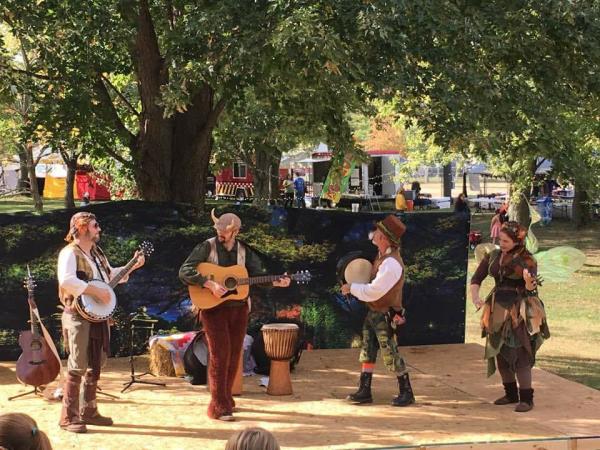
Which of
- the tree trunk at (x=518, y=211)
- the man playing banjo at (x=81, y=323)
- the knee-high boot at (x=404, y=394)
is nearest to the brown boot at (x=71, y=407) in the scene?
the man playing banjo at (x=81, y=323)

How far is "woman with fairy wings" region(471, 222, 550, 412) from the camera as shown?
330 inches

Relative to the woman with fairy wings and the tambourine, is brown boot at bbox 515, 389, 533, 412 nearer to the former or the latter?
the woman with fairy wings

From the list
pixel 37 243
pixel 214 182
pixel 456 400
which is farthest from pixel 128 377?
pixel 214 182

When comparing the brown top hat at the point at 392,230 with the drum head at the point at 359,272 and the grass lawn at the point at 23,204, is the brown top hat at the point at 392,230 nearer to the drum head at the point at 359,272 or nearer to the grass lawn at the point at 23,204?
the drum head at the point at 359,272

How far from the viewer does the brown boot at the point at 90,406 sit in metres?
7.80

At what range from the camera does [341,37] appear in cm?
940

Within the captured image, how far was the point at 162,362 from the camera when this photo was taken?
10078mm

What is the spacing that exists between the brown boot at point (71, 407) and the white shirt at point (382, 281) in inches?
105

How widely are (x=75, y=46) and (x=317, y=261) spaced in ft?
13.5

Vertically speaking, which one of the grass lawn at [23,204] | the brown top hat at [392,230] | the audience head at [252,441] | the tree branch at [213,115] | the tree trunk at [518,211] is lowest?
the audience head at [252,441]

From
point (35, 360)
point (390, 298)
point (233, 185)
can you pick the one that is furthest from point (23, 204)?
point (390, 298)

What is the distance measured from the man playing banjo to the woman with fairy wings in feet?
11.4

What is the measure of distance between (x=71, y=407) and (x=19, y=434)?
15.4 ft

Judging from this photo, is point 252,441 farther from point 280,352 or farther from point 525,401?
point 280,352
